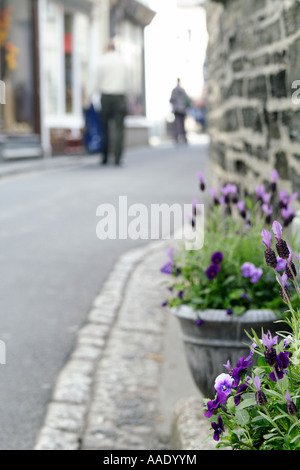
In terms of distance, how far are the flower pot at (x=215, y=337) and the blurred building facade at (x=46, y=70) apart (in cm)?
1206

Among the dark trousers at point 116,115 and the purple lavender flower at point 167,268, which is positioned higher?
the dark trousers at point 116,115

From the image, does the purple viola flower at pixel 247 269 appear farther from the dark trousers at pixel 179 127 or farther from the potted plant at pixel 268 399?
the dark trousers at pixel 179 127

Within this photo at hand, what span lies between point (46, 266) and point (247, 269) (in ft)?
10.9

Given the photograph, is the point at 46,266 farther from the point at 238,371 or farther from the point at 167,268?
the point at 238,371

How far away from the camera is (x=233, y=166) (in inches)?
217

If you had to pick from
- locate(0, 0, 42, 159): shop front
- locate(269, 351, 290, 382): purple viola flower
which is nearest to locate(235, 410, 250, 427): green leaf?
locate(269, 351, 290, 382): purple viola flower

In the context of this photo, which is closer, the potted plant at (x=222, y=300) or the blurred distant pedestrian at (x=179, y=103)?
the potted plant at (x=222, y=300)

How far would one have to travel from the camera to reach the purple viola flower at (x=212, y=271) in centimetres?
269

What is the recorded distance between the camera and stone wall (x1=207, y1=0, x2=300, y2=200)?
334 centimetres

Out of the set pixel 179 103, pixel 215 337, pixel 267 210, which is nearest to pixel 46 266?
pixel 267 210

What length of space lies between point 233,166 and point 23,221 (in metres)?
2.97

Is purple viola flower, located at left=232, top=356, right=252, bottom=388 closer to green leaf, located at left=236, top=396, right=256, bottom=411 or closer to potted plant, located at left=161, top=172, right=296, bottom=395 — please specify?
green leaf, located at left=236, top=396, right=256, bottom=411

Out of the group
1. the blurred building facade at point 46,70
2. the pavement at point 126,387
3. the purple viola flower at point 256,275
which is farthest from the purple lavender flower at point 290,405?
the blurred building facade at point 46,70

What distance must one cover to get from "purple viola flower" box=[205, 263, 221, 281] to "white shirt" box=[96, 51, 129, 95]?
11222 millimetres
